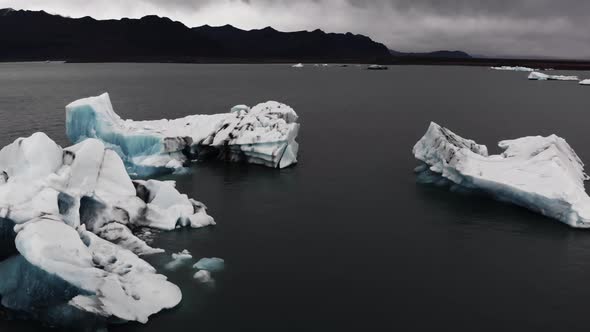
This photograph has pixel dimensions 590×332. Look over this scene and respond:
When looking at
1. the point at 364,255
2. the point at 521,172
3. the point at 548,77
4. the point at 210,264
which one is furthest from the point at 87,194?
the point at 548,77

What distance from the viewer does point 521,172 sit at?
21.5 metres

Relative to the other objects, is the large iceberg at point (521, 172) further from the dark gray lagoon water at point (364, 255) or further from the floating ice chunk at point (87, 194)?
the floating ice chunk at point (87, 194)

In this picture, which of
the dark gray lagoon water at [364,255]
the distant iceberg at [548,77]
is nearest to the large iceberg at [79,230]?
the dark gray lagoon water at [364,255]

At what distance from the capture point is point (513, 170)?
21.8m

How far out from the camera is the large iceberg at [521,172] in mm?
19484

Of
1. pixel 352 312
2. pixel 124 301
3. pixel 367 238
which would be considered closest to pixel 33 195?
pixel 124 301

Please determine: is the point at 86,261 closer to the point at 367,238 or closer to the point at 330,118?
the point at 367,238

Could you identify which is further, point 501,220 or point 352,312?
point 501,220

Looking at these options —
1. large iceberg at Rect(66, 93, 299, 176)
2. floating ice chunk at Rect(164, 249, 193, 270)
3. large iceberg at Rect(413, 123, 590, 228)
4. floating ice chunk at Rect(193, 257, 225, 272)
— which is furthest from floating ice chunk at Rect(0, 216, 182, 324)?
large iceberg at Rect(413, 123, 590, 228)

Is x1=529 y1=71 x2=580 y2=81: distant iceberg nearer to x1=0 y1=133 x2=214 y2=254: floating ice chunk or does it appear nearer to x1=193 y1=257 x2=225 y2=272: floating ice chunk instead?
x1=0 y1=133 x2=214 y2=254: floating ice chunk

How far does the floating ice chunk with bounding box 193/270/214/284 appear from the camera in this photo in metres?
14.4

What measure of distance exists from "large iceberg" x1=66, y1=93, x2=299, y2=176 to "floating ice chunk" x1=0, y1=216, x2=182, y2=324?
13.4 m

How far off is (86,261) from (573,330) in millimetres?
12317

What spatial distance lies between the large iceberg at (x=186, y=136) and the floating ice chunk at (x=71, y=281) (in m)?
13.4
